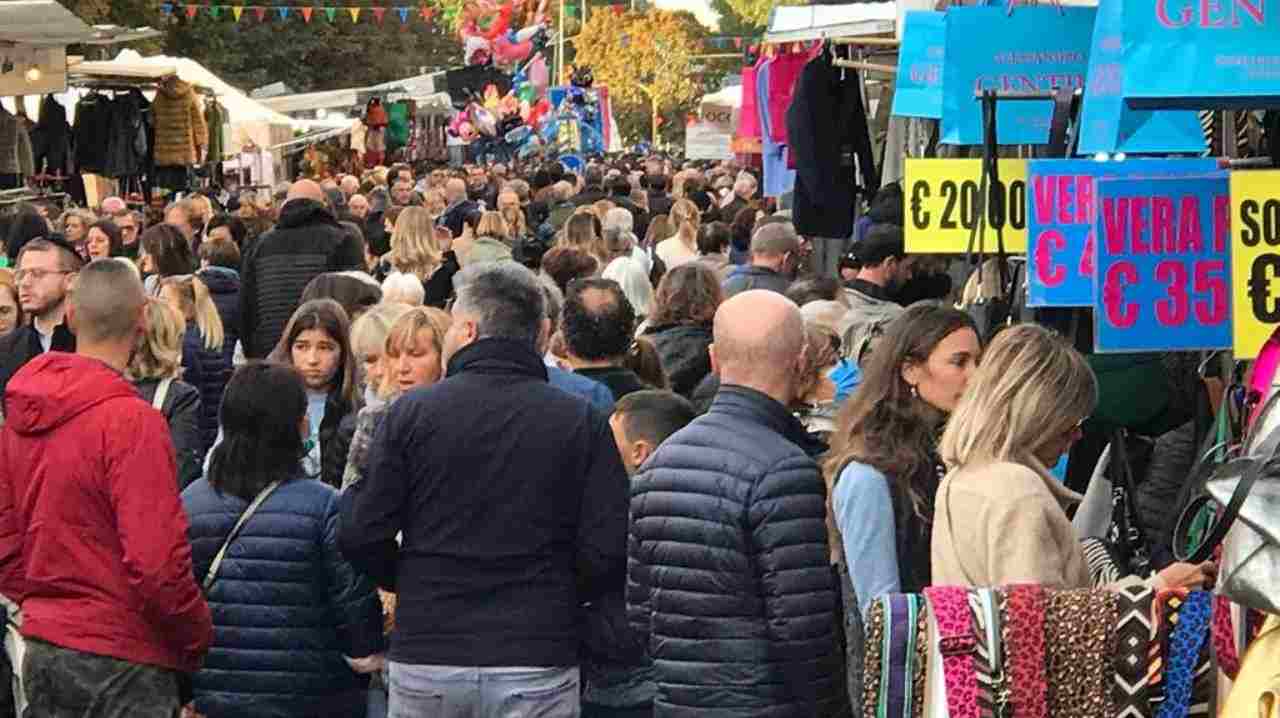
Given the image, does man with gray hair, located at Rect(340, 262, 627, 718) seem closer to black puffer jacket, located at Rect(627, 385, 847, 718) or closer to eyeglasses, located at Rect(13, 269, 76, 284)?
black puffer jacket, located at Rect(627, 385, 847, 718)

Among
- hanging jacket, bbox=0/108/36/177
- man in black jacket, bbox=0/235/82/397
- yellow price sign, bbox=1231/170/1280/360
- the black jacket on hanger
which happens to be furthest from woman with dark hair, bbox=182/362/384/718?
A: hanging jacket, bbox=0/108/36/177

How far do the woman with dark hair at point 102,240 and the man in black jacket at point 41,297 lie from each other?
4.99 m

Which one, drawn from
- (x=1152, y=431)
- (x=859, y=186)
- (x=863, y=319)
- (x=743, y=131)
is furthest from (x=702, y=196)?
(x=1152, y=431)

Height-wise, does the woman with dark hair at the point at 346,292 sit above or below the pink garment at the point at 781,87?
below

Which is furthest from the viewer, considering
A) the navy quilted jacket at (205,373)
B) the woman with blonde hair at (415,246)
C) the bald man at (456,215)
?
the bald man at (456,215)

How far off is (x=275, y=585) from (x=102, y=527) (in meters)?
0.50

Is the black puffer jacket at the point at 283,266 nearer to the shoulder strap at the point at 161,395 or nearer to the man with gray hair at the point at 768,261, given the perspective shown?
the man with gray hair at the point at 768,261

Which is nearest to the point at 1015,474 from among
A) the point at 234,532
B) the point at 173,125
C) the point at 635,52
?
the point at 234,532

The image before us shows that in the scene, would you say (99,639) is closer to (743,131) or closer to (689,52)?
(743,131)

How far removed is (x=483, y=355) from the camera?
21.6ft

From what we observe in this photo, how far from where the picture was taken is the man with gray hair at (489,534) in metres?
6.40

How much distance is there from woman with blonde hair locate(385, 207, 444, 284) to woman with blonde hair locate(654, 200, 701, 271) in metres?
2.52

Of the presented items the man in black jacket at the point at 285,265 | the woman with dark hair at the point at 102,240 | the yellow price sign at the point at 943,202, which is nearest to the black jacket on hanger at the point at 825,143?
the man in black jacket at the point at 285,265

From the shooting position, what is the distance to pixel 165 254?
44.8 feet
